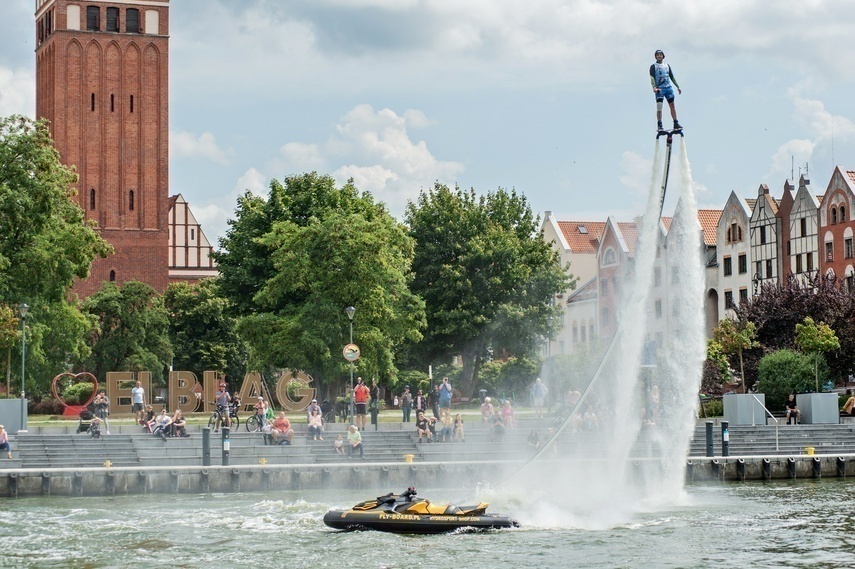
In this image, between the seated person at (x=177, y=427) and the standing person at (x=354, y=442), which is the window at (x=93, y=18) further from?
the standing person at (x=354, y=442)

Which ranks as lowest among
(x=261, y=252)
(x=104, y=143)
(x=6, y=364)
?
(x=6, y=364)

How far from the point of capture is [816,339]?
64.2m

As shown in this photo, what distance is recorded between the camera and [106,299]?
9562cm

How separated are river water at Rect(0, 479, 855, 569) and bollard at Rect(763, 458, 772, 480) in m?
6.47

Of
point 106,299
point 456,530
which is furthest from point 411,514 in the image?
point 106,299

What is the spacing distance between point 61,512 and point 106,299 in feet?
187

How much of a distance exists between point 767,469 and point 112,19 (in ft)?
255

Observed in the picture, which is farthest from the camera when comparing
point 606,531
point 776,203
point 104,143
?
point 104,143

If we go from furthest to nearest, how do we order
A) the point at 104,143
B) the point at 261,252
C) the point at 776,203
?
the point at 104,143 → the point at 776,203 → the point at 261,252

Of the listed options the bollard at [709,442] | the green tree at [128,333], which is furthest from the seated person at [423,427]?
the green tree at [128,333]

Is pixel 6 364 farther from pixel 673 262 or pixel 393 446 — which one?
pixel 673 262

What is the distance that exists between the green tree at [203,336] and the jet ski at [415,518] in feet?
224

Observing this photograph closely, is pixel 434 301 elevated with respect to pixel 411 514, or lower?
elevated

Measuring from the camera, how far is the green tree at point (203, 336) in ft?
A: 341
